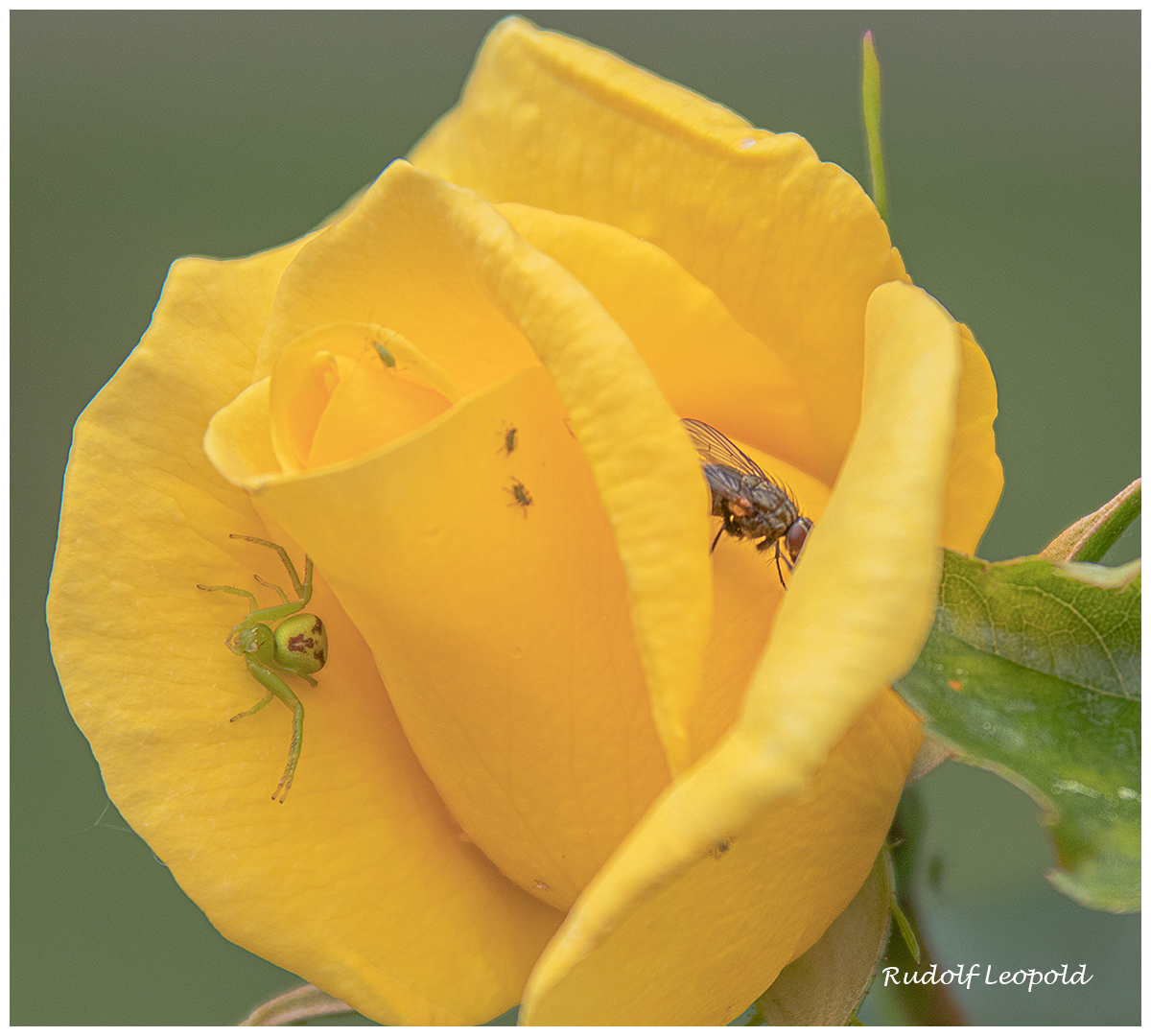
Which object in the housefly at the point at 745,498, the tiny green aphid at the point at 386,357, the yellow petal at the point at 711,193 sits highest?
the yellow petal at the point at 711,193

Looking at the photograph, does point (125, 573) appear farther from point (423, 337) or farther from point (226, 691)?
point (423, 337)

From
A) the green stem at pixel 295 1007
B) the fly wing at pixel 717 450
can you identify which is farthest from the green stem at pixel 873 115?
Answer: the green stem at pixel 295 1007

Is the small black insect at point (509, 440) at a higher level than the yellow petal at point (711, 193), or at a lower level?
lower

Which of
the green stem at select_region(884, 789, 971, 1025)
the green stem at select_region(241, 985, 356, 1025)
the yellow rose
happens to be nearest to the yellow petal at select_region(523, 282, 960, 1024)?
the yellow rose

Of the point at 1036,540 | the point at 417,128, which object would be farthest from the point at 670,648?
the point at 417,128

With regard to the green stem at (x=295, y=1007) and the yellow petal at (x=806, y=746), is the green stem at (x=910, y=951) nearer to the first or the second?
the yellow petal at (x=806, y=746)

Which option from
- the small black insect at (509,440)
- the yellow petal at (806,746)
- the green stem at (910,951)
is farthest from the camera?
the green stem at (910,951)

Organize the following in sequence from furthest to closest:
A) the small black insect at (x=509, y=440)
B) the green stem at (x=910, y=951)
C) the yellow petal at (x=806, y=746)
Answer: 1. the green stem at (x=910, y=951)
2. the small black insect at (x=509, y=440)
3. the yellow petal at (x=806, y=746)

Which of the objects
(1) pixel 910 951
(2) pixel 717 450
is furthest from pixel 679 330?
(1) pixel 910 951
